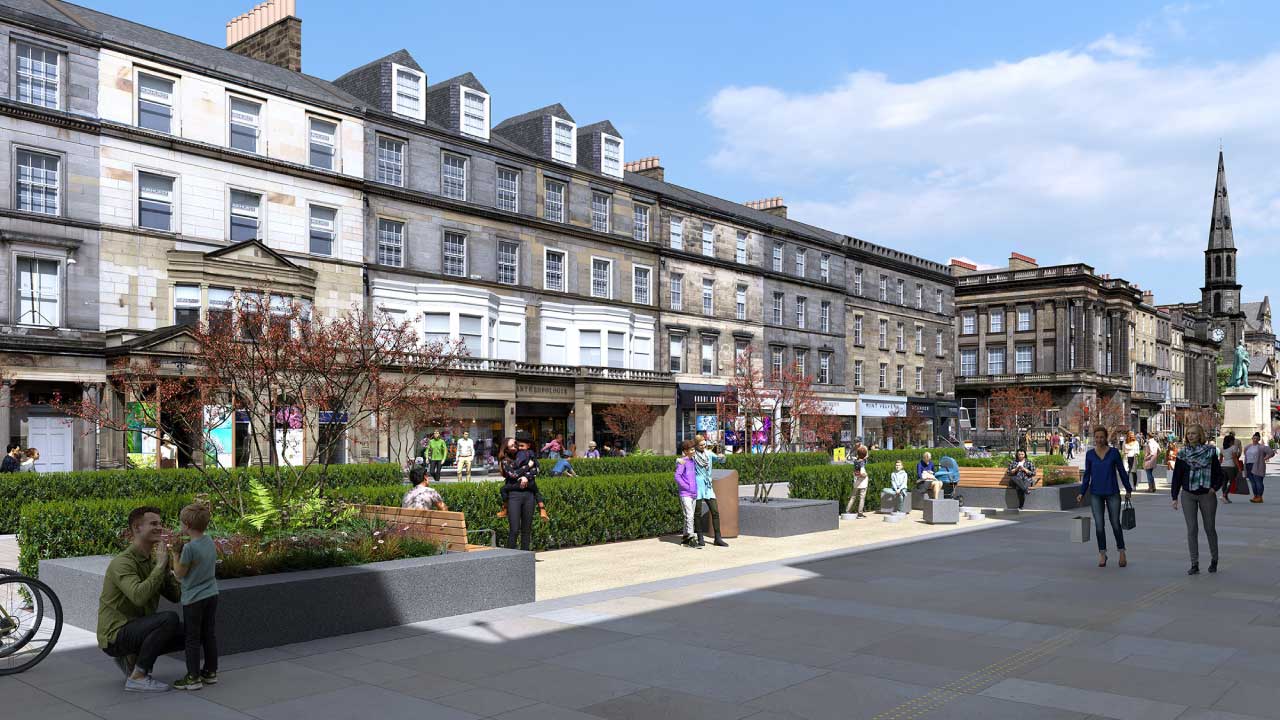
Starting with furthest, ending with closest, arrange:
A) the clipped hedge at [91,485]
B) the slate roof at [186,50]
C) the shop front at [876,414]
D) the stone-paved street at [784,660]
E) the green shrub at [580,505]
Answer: the shop front at [876,414] < the slate roof at [186,50] < the clipped hedge at [91,485] < the green shrub at [580,505] < the stone-paved street at [784,660]

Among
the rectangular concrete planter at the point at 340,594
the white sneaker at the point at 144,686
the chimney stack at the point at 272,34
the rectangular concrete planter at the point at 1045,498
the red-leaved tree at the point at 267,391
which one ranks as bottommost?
the rectangular concrete planter at the point at 1045,498

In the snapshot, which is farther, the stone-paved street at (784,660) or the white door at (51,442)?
the white door at (51,442)

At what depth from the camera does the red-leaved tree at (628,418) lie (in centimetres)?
4550

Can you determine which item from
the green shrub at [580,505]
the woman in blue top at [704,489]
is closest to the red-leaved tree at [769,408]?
the green shrub at [580,505]

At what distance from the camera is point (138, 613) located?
7.67 metres

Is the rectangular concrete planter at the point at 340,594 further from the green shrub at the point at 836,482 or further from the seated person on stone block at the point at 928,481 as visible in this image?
the seated person on stone block at the point at 928,481

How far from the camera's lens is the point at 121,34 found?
3269cm

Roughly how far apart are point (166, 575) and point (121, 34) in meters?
30.6

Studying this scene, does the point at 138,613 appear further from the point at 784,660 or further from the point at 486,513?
the point at 486,513

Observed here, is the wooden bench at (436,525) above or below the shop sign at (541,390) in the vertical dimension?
below

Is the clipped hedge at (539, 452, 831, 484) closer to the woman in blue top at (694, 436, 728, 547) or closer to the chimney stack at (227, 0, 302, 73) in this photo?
the woman in blue top at (694, 436, 728, 547)

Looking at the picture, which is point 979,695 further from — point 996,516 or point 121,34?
point 121,34

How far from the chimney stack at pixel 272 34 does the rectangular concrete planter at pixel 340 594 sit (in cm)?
3370

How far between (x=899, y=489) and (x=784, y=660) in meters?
15.5
